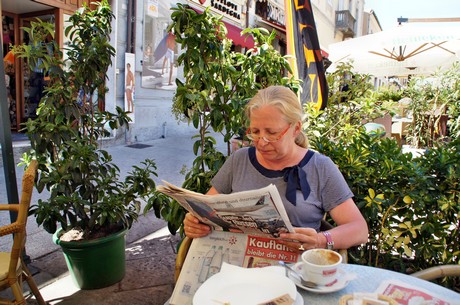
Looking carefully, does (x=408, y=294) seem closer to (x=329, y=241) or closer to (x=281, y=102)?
(x=329, y=241)

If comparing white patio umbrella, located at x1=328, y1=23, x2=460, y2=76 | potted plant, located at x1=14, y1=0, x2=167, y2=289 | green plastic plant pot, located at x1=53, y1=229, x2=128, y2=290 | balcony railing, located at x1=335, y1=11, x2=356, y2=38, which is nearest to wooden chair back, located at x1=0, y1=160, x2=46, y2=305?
potted plant, located at x1=14, y1=0, x2=167, y2=289

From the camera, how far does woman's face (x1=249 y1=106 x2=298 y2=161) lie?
1734mm

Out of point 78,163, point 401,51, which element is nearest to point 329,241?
point 78,163

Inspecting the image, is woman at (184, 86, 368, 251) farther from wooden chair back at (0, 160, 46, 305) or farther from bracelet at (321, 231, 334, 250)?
wooden chair back at (0, 160, 46, 305)

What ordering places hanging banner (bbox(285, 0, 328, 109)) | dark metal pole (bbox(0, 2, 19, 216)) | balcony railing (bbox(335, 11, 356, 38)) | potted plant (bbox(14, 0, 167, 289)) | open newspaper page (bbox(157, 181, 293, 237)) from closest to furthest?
open newspaper page (bbox(157, 181, 293, 237)), potted plant (bbox(14, 0, 167, 289)), dark metal pole (bbox(0, 2, 19, 216)), hanging banner (bbox(285, 0, 328, 109)), balcony railing (bbox(335, 11, 356, 38))

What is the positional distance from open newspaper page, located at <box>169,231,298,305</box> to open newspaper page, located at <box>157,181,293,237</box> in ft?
0.14

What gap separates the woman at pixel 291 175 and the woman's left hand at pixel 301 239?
0.48 ft

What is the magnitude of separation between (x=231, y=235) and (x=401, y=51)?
6970 millimetres

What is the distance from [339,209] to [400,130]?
8698mm

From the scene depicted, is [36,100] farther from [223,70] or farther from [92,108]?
[223,70]

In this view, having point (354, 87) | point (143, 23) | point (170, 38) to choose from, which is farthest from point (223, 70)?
point (170, 38)

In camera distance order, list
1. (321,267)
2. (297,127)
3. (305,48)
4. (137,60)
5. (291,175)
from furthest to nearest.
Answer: (137,60) < (305,48) < (297,127) < (291,175) < (321,267)

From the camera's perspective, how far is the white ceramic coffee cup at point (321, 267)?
3.74ft

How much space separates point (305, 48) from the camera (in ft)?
13.1
